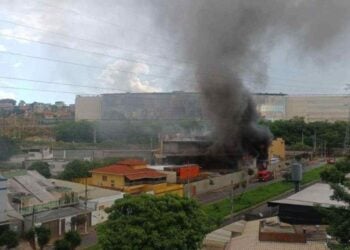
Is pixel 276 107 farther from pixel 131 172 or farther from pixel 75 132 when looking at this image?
pixel 131 172

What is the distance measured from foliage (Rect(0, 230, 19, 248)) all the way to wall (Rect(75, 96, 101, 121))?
4978 cm

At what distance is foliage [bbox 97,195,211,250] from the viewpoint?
35.4ft

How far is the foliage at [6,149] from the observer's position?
3353cm

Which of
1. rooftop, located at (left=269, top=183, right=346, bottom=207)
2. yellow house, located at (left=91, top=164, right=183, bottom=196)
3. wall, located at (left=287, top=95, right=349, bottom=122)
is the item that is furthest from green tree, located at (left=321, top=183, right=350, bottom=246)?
wall, located at (left=287, top=95, right=349, bottom=122)

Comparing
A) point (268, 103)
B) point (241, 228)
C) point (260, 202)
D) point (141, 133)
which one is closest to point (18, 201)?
point (241, 228)

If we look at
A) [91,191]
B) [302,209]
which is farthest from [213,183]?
[302,209]

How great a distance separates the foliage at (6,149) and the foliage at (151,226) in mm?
24373

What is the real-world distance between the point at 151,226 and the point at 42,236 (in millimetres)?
4677

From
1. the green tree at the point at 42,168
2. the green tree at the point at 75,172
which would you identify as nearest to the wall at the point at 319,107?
the green tree at the point at 75,172

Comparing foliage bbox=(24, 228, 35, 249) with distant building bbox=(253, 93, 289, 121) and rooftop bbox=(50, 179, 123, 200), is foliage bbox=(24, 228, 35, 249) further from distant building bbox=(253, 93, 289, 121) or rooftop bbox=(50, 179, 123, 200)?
distant building bbox=(253, 93, 289, 121)

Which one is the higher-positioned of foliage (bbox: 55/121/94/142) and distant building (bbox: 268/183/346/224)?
foliage (bbox: 55/121/94/142)

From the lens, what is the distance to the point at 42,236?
14.0 meters

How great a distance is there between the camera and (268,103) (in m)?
81.9

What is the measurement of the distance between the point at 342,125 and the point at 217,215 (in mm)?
37253
